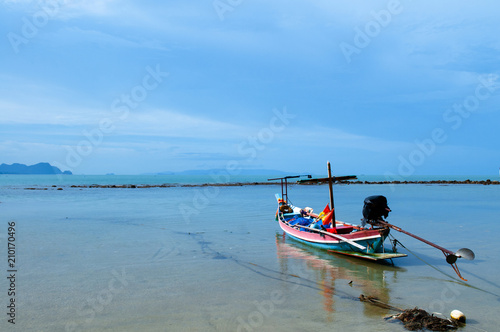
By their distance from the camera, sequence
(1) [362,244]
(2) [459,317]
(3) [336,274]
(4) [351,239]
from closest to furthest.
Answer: (2) [459,317], (3) [336,274], (1) [362,244], (4) [351,239]

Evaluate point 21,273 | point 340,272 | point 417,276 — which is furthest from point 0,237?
point 417,276

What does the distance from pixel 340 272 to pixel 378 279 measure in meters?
1.28

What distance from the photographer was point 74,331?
7473 millimetres

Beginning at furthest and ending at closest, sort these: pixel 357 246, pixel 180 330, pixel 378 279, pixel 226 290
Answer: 1. pixel 357 246
2. pixel 378 279
3. pixel 226 290
4. pixel 180 330

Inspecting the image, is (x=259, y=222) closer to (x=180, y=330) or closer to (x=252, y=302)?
(x=252, y=302)

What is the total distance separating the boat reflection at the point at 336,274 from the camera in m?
9.42

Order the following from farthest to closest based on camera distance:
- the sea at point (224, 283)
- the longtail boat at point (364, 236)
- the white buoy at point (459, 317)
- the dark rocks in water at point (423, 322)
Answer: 1. the longtail boat at point (364, 236)
2. the sea at point (224, 283)
3. the white buoy at point (459, 317)
4. the dark rocks in water at point (423, 322)

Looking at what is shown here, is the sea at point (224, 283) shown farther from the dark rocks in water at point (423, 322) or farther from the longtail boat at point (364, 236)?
the longtail boat at point (364, 236)

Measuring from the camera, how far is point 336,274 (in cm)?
1163

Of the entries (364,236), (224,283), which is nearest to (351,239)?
(364,236)

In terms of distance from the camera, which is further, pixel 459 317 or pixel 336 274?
pixel 336 274

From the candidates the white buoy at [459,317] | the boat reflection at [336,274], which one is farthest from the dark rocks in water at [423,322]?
the boat reflection at [336,274]

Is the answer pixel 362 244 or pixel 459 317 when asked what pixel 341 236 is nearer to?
pixel 362 244

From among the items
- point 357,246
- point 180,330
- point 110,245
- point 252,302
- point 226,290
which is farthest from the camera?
point 110,245
